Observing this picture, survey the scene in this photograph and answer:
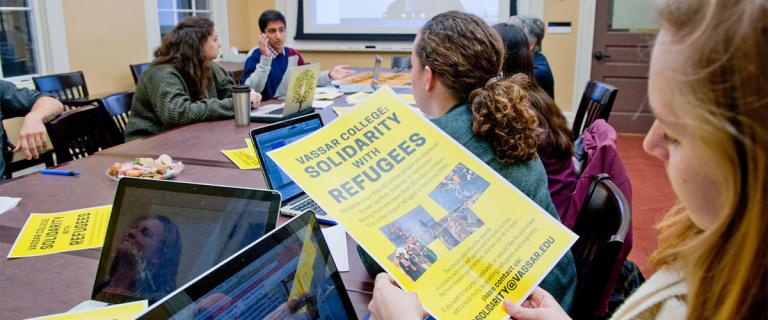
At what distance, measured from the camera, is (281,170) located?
4.55 ft

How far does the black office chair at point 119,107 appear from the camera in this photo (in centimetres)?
245

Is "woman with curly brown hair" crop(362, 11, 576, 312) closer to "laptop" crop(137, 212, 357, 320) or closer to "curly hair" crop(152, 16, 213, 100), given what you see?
"laptop" crop(137, 212, 357, 320)

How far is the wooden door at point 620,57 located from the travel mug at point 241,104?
4281mm

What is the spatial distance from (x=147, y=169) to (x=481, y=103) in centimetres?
97

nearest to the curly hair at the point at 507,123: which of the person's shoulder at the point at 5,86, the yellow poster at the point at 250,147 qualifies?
the yellow poster at the point at 250,147

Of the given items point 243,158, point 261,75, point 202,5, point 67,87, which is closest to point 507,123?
point 243,158

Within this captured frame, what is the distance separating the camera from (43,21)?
359 centimetres

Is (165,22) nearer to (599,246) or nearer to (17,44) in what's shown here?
(17,44)

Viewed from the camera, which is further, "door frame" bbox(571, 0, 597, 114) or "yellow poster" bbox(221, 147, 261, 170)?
"door frame" bbox(571, 0, 597, 114)

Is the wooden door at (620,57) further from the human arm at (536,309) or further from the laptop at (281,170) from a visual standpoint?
the human arm at (536,309)

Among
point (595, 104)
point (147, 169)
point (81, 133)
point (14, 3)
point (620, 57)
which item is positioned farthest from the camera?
point (620, 57)

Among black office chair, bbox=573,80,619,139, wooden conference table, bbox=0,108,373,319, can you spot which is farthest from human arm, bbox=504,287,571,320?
black office chair, bbox=573,80,619,139

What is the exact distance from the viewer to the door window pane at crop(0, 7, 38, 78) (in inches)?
135

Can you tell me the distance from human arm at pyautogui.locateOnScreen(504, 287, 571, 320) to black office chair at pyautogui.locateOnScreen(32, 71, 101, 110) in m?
2.99
